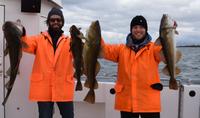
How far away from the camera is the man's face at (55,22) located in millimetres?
6340

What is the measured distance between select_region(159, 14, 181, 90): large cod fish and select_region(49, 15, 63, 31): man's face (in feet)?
5.17

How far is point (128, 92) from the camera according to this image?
612 centimetres

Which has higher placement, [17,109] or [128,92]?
[128,92]

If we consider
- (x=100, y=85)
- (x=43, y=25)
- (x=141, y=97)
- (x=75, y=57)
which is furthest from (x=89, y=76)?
(x=43, y=25)

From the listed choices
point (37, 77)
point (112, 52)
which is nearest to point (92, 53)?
point (112, 52)

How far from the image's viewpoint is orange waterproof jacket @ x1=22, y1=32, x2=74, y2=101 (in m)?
6.44

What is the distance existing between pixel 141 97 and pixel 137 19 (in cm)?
106

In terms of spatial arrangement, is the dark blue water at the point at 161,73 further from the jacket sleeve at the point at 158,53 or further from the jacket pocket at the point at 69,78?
the jacket pocket at the point at 69,78

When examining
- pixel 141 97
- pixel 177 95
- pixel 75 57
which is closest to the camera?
pixel 75 57

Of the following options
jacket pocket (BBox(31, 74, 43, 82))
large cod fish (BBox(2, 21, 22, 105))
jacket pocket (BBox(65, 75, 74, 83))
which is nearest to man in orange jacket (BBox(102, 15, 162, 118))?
jacket pocket (BBox(65, 75, 74, 83))

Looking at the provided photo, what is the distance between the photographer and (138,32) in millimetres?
6027

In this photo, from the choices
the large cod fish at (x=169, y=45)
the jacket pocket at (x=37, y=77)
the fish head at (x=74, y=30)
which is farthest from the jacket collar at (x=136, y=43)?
the jacket pocket at (x=37, y=77)

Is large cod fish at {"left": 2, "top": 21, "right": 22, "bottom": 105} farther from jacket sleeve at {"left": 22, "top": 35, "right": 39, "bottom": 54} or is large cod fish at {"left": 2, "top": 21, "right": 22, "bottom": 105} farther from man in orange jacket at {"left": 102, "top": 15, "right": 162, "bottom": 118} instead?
man in orange jacket at {"left": 102, "top": 15, "right": 162, "bottom": 118}

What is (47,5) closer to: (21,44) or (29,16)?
(29,16)
